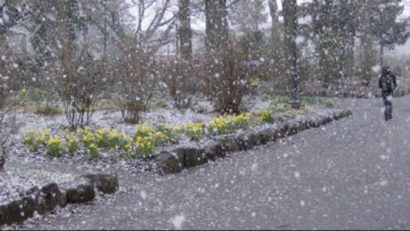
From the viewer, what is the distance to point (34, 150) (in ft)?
31.2

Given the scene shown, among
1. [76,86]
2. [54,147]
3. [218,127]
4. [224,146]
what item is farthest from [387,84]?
[54,147]

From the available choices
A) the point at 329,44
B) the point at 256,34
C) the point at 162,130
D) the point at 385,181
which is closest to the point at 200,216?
the point at 385,181

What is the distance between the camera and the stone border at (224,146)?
868 cm

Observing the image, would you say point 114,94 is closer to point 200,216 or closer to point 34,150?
point 34,150

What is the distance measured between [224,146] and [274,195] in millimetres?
3206

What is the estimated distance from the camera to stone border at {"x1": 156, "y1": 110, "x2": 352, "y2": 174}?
8.68 m

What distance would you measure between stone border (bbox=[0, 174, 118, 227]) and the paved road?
0.54ft

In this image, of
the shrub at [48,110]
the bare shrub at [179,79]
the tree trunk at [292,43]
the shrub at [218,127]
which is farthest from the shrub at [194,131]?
the tree trunk at [292,43]

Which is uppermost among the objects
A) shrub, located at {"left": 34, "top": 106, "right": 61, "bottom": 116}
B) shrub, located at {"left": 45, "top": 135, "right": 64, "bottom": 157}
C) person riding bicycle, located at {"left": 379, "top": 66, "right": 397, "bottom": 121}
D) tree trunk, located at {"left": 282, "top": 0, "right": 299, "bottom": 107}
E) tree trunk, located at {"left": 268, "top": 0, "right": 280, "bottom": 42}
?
tree trunk, located at {"left": 268, "top": 0, "right": 280, "bottom": 42}

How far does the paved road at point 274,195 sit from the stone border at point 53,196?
0.17 meters

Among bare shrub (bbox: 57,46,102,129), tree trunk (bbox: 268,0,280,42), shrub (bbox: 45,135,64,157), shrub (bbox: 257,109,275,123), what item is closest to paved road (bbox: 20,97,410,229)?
shrub (bbox: 45,135,64,157)

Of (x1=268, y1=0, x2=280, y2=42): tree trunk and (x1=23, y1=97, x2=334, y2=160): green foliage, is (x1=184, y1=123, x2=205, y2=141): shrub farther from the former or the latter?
(x1=268, y1=0, x2=280, y2=42): tree trunk

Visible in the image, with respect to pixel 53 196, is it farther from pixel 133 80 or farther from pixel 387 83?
pixel 387 83

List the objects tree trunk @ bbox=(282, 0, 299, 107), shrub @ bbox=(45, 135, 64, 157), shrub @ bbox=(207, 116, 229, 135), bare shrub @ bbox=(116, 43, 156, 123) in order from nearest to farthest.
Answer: shrub @ bbox=(45, 135, 64, 157), shrub @ bbox=(207, 116, 229, 135), bare shrub @ bbox=(116, 43, 156, 123), tree trunk @ bbox=(282, 0, 299, 107)
